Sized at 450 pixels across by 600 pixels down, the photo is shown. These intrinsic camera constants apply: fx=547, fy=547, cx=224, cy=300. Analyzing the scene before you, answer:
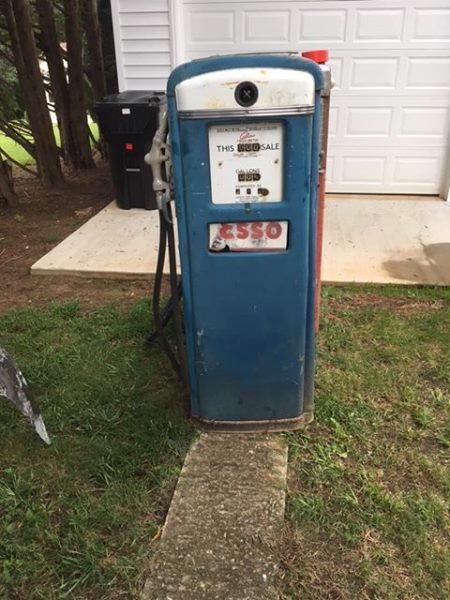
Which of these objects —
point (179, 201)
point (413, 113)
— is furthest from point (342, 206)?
point (179, 201)

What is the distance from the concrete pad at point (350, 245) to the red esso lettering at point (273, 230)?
1.98 meters

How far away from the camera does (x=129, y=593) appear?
1.86 m

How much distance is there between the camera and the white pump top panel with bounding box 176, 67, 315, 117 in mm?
1894

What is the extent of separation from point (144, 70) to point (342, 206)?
2.62m

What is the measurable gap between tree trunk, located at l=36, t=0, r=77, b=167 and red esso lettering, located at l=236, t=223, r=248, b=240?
6595 mm

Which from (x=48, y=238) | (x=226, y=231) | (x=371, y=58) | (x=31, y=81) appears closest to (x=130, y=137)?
(x=48, y=238)

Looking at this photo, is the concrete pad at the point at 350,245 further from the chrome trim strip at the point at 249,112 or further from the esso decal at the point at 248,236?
the chrome trim strip at the point at 249,112

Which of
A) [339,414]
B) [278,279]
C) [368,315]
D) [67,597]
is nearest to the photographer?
[67,597]

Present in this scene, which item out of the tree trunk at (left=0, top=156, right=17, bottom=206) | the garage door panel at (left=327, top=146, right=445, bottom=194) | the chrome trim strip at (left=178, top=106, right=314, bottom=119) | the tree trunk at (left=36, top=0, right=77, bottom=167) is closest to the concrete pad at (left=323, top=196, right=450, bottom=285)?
the garage door panel at (left=327, top=146, right=445, bottom=194)

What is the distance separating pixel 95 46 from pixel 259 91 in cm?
781

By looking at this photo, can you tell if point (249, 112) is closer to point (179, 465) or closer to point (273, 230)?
point (273, 230)

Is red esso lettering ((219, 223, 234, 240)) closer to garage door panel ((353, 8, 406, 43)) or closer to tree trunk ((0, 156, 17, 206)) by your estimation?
garage door panel ((353, 8, 406, 43))

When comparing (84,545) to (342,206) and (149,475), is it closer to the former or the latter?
(149,475)

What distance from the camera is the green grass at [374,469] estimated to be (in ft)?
6.27
